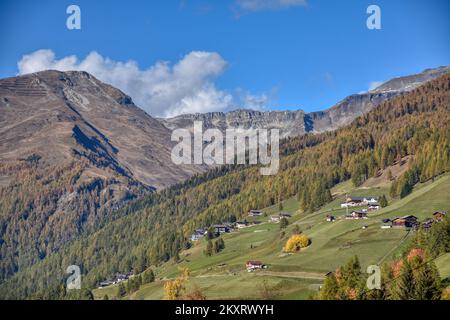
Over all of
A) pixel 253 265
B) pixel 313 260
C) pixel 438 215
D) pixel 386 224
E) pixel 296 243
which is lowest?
pixel 253 265

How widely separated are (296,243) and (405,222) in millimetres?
31863

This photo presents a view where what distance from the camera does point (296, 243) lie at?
183m

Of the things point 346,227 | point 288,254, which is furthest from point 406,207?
point 288,254

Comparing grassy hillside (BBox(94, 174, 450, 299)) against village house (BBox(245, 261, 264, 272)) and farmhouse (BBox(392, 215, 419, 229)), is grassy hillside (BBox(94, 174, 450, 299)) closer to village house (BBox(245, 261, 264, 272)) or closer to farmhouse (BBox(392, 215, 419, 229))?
village house (BBox(245, 261, 264, 272))

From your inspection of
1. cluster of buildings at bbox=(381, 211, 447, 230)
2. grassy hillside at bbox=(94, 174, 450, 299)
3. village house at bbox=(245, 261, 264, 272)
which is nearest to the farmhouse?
cluster of buildings at bbox=(381, 211, 447, 230)

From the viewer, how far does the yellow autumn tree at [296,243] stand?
181 m

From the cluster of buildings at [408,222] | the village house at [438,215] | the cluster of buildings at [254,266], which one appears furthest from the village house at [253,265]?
the village house at [438,215]

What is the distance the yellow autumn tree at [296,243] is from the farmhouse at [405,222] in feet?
84.6

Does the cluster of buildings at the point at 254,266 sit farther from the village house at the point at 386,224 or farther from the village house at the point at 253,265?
the village house at the point at 386,224

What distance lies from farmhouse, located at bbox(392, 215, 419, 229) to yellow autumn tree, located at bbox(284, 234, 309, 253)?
25775 millimetres

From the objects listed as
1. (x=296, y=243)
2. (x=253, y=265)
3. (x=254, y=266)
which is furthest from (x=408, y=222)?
(x=253, y=265)

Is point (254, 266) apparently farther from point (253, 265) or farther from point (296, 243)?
point (296, 243)
